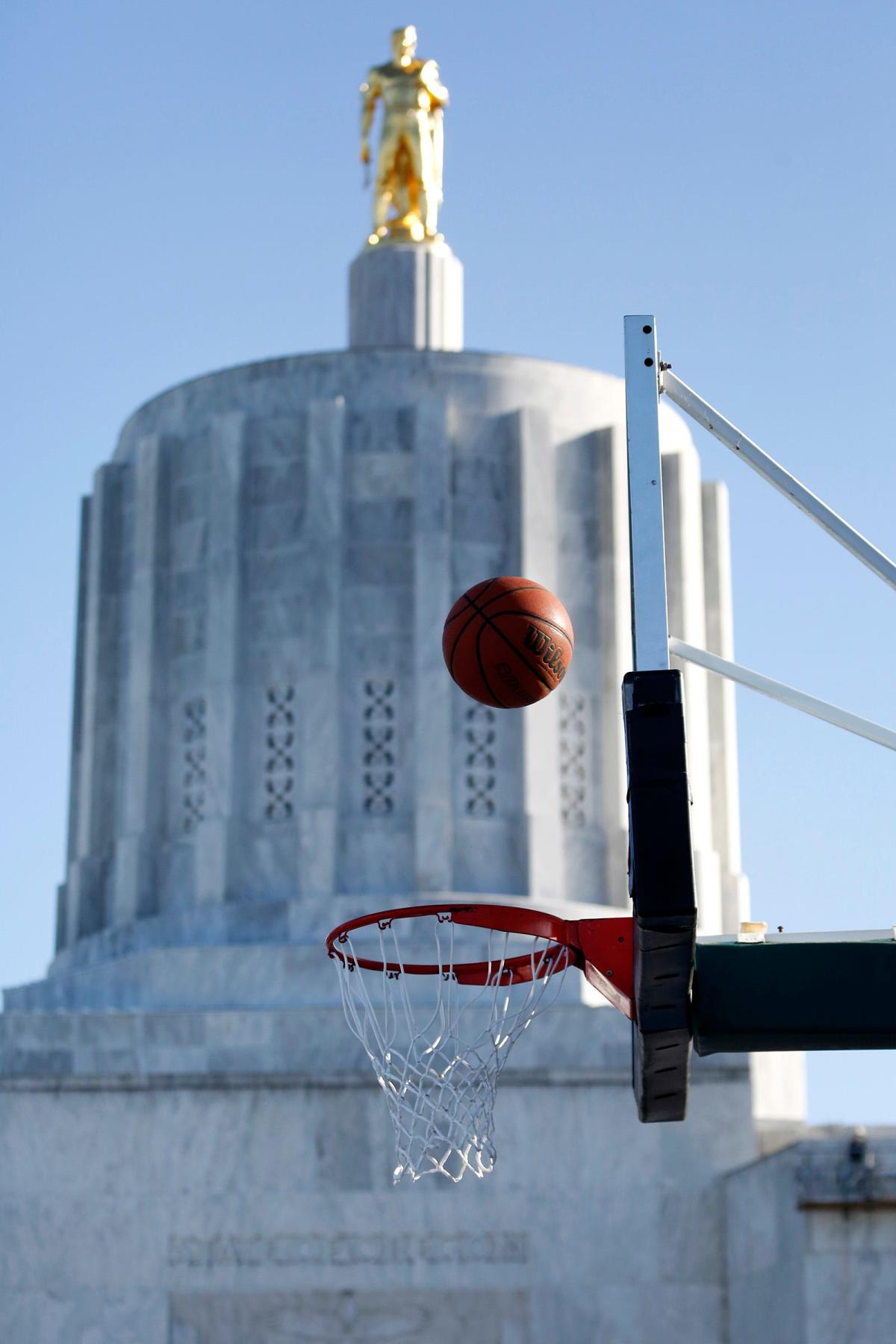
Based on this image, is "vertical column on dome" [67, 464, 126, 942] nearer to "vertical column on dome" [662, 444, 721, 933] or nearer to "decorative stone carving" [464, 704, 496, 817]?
"decorative stone carving" [464, 704, 496, 817]

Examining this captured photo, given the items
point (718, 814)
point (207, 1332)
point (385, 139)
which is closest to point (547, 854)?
point (718, 814)

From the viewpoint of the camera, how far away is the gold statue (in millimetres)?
31969

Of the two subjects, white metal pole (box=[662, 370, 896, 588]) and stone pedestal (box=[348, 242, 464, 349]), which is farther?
stone pedestal (box=[348, 242, 464, 349])

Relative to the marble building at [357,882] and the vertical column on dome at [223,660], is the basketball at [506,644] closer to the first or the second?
the marble building at [357,882]

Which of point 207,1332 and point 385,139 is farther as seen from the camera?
point 385,139

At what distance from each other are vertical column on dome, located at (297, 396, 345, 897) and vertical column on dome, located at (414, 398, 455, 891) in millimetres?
1002

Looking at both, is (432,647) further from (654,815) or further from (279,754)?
(654,815)

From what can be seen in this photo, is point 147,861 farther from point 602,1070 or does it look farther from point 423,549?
point 602,1070

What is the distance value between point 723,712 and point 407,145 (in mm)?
9185

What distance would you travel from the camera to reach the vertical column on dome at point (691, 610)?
1171 inches

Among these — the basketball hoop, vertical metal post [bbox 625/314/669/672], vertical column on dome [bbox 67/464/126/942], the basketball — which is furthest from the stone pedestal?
vertical metal post [bbox 625/314/669/672]

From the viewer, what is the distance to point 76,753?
31766mm

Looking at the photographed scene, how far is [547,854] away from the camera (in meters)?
28.2

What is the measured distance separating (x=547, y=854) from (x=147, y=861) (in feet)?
17.2
